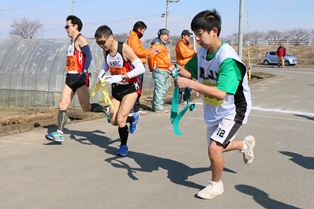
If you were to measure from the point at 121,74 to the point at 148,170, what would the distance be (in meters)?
1.52

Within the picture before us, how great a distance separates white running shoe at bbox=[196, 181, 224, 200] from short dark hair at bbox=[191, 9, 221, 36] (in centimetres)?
162

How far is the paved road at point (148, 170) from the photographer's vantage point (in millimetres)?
4254

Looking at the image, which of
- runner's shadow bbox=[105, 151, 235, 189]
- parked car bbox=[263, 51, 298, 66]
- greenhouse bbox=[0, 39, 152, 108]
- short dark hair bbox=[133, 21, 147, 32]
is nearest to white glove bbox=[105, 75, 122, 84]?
runner's shadow bbox=[105, 151, 235, 189]

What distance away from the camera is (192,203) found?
13.7ft

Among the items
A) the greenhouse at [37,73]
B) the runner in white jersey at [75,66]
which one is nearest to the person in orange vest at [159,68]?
the runner in white jersey at [75,66]

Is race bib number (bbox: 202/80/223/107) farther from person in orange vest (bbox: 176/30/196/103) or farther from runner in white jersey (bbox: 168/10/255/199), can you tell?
person in orange vest (bbox: 176/30/196/103)

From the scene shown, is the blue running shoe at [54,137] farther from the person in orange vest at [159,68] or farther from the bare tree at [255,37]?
the bare tree at [255,37]

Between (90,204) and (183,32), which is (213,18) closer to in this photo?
(90,204)

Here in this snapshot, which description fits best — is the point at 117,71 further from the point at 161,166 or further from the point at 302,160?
the point at 302,160

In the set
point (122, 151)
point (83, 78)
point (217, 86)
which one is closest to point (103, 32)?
point (83, 78)

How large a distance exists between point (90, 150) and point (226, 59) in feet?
10.4

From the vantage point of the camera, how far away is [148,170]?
5.31 meters

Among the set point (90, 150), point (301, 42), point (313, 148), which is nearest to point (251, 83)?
point (313, 148)

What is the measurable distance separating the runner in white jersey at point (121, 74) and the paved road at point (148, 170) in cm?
55
